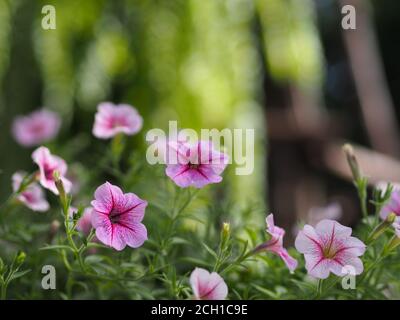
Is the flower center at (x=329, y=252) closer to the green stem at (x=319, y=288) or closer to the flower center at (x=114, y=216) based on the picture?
the green stem at (x=319, y=288)

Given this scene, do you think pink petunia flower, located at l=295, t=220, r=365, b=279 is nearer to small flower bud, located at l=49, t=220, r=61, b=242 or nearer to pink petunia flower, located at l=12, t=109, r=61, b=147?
small flower bud, located at l=49, t=220, r=61, b=242

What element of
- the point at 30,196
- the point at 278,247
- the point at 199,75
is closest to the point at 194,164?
the point at 278,247

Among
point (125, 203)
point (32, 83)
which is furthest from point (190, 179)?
point (32, 83)

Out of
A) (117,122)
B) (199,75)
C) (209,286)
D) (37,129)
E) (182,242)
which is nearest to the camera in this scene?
(209,286)

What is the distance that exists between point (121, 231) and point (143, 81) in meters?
1.76

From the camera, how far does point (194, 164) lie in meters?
0.56

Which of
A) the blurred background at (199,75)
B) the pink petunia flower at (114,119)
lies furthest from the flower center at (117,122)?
the blurred background at (199,75)

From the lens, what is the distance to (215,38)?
2.27 meters

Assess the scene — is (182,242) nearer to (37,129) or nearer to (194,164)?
(194,164)

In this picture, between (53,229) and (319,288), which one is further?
(53,229)

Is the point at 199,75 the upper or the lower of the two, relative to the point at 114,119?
upper

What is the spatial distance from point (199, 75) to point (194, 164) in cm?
171
